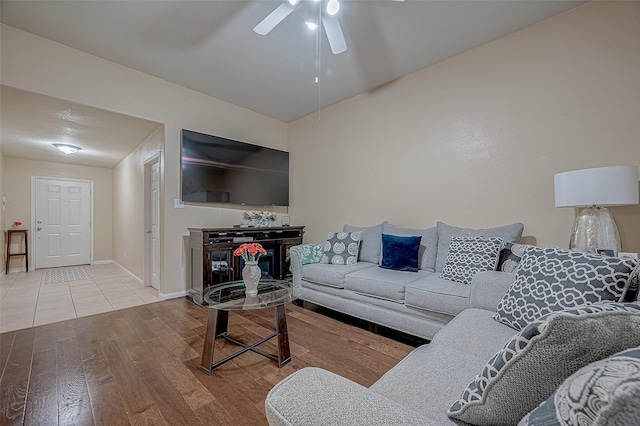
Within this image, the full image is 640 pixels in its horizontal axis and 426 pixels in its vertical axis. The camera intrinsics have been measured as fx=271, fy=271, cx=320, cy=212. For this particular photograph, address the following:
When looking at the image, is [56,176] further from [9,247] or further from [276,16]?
[276,16]

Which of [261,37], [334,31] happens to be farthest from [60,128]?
[334,31]

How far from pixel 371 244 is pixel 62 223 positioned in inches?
269

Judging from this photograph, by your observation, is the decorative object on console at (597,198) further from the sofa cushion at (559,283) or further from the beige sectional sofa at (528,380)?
the beige sectional sofa at (528,380)

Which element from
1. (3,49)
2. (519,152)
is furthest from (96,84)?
(519,152)

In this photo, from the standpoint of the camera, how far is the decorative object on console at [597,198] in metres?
1.77

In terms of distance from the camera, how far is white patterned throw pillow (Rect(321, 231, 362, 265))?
321 cm

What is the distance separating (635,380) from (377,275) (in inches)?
92.2

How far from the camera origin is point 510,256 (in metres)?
2.26

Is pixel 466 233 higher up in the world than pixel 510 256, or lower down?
higher up

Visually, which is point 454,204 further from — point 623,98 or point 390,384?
point 390,384

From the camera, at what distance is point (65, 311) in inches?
120

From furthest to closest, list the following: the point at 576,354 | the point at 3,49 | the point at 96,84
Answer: the point at 96,84
the point at 3,49
the point at 576,354

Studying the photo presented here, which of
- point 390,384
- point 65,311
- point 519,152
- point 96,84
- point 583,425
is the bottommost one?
point 65,311

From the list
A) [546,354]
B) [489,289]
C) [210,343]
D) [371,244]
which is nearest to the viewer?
[546,354]
